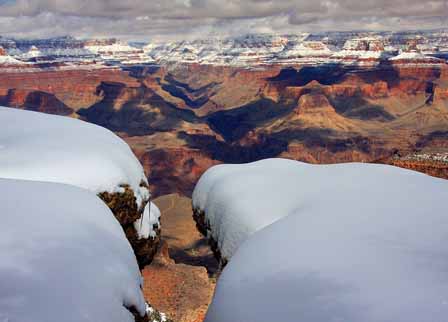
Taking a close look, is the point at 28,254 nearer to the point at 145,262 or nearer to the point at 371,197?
the point at 371,197

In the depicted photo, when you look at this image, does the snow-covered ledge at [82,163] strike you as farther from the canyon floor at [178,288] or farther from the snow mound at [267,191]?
the canyon floor at [178,288]

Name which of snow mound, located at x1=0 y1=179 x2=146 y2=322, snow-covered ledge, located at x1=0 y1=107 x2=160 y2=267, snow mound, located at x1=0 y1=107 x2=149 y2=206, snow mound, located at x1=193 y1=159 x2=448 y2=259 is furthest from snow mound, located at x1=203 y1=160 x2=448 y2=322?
snow mound, located at x1=0 y1=107 x2=149 y2=206

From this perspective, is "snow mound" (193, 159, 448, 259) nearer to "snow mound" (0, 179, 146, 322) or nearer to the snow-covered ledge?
the snow-covered ledge

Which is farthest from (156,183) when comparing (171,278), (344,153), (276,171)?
(276,171)

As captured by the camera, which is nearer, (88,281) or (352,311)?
(352,311)

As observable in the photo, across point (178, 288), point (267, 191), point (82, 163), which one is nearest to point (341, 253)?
point (267, 191)

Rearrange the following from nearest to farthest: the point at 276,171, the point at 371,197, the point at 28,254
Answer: the point at 28,254
the point at 371,197
the point at 276,171

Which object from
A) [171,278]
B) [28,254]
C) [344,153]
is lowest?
[344,153]

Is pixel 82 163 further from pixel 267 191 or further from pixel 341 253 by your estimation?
pixel 341 253
